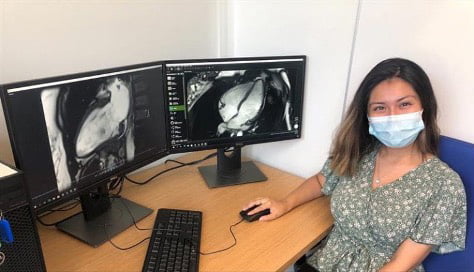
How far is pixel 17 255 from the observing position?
76 cm

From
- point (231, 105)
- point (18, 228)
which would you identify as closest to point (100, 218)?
point (18, 228)

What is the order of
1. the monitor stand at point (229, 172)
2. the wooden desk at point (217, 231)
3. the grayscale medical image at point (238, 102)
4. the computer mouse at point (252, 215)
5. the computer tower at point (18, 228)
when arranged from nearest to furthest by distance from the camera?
1. the computer tower at point (18, 228)
2. the wooden desk at point (217, 231)
3. the computer mouse at point (252, 215)
4. the grayscale medical image at point (238, 102)
5. the monitor stand at point (229, 172)

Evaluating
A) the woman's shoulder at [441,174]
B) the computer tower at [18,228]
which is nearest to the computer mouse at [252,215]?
the woman's shoulder at [441,174]

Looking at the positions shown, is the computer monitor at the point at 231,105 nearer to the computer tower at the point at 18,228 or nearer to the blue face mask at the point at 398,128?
the blue face mask at the point at 398,128

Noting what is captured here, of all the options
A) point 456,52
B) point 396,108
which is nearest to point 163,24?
point 396,108

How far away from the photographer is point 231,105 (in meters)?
1.45

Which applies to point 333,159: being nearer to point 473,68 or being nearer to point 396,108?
point 396,108

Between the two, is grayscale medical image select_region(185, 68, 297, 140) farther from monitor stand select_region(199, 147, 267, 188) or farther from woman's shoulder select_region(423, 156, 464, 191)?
woman's shoulder select_region(423, 156, 464, 191)

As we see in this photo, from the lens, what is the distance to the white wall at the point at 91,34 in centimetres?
112

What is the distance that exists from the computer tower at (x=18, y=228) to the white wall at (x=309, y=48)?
1110 mm

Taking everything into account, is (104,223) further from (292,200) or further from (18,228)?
(292,200)

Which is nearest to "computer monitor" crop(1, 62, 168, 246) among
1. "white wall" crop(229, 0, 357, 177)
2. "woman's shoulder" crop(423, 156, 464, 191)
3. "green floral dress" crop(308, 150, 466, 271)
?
"white wall" crop(229, 0, 357, 177)

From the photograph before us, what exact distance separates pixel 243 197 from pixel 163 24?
2.51 feet

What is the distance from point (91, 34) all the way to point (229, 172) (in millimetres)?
758
